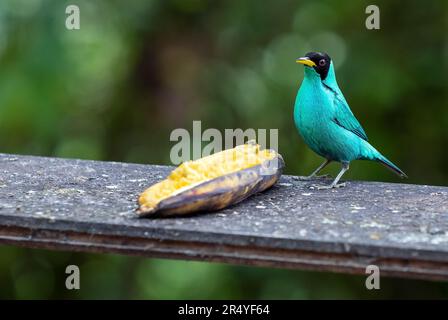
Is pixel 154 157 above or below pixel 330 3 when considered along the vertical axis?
below

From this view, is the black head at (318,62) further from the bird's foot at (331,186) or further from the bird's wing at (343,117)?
the bird's foot at (331,186)

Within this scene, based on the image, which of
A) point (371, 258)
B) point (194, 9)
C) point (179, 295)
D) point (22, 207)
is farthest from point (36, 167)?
point (194, 9)

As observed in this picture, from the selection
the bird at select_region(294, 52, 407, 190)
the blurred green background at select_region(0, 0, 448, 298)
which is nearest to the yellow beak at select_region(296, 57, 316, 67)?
the bird at select_region(294, 52, 407, 190)

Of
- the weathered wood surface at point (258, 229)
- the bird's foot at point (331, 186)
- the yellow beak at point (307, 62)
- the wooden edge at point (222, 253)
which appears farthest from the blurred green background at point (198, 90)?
the wooden edge at point (222, 253)

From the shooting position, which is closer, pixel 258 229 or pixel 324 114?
pixel 258 229

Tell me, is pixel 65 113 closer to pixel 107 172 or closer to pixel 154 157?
pixel 154 157

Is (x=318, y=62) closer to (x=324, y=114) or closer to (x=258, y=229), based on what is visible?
(x=324, y=114)

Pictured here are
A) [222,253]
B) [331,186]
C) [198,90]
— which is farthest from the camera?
[198,90]

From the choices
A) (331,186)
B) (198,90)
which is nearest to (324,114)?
(331,186)
